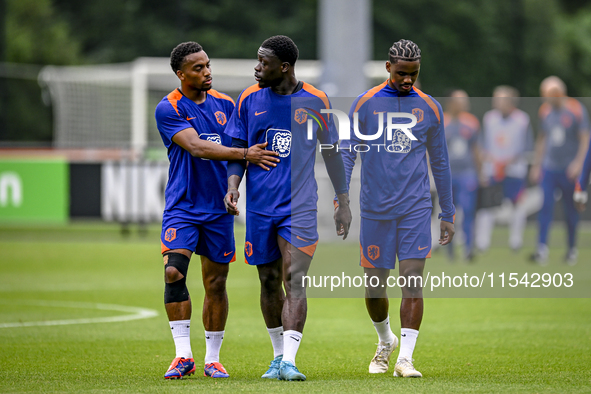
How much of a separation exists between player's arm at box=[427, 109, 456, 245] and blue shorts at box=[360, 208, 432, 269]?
0.41 ft

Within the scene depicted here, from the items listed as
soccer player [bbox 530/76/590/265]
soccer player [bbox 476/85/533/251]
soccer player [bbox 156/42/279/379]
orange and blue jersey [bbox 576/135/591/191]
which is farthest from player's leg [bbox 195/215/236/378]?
soccer player [bbox 476/85/533/251]

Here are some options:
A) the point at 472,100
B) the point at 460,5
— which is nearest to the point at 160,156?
the point at 472,100

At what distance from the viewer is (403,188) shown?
6.37 m

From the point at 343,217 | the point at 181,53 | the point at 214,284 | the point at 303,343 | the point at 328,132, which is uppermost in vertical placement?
the point at 181,53

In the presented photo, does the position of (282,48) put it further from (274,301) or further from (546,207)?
(546,207)

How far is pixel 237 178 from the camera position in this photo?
628 centimetres

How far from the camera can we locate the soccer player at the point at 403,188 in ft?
20.5

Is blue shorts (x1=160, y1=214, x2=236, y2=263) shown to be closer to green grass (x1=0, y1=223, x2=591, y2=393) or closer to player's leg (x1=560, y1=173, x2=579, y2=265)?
green grass (x1=0, y1=223, x2=591, y2=393)

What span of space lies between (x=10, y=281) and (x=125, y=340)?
583 centimetres

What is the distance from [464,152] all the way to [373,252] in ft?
32.3

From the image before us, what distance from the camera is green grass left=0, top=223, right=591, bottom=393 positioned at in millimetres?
5992

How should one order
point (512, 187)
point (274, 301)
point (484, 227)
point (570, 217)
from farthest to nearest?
point (512, 187) < point (484, 227) < point (570, 217) < point (274, 301)

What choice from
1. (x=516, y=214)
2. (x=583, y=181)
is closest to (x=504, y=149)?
(x=516, y=214)

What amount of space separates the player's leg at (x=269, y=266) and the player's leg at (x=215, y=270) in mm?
291
